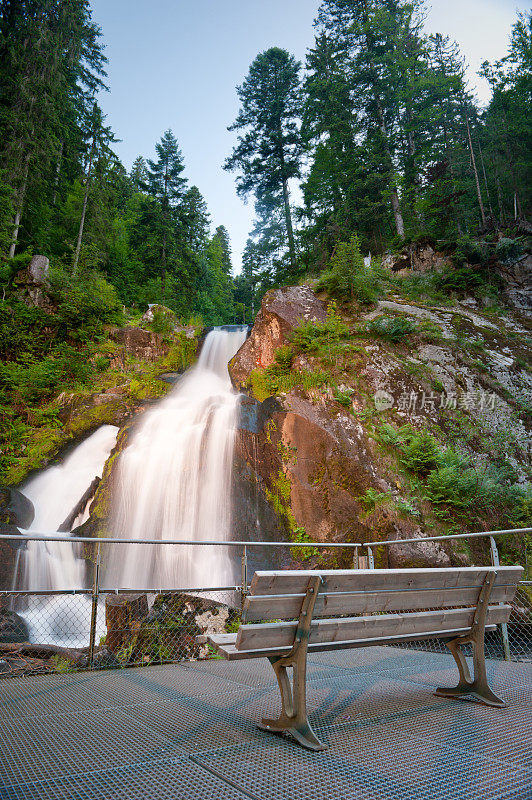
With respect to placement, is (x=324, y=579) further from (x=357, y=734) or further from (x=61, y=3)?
(x=61, y=3)

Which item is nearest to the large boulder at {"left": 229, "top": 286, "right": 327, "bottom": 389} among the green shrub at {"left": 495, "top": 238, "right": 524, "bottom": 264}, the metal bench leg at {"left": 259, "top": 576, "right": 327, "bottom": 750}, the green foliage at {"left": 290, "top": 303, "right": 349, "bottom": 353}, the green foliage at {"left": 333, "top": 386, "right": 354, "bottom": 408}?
the green foliage at {"left": 290, "top": 303, "right": 349, "bottom": 353}

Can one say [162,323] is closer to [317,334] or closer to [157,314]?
[157,314]

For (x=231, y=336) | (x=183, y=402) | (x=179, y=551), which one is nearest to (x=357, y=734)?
(x=179, y=551)

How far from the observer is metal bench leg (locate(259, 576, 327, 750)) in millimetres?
2541

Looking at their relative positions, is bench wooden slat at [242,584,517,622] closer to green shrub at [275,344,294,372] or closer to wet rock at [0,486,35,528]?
wet rock at [0,486,35,528]

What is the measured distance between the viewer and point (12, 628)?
7.65 meters

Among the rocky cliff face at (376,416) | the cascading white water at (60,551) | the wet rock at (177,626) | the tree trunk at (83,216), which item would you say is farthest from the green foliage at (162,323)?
the wet rock at (177,626)

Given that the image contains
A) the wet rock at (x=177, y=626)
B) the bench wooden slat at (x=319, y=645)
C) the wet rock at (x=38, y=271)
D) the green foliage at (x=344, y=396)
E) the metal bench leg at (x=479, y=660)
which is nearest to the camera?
the bench wooden slat at (x=319, y=645)

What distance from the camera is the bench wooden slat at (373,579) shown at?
254 centimetres

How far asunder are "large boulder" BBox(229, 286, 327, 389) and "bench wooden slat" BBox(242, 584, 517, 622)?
11.9m

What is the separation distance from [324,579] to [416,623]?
879 mm

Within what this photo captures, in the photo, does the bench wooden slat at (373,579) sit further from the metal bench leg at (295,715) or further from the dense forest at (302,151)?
the dense forest at (302,151)

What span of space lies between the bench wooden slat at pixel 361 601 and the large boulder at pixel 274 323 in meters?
11.9

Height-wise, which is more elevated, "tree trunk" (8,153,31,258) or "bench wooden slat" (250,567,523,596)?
"tree trunk" (8,153,31,258)
